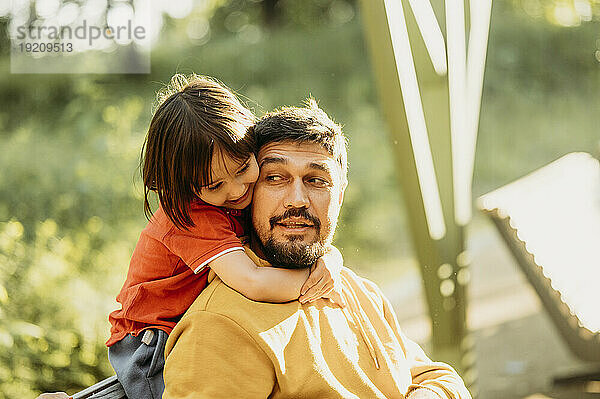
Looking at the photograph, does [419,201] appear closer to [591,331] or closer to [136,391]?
[591,331]

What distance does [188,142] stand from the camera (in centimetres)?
169

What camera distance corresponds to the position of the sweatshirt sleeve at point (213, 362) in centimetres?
163

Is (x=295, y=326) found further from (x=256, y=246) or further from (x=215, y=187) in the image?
(x=215, y=187)

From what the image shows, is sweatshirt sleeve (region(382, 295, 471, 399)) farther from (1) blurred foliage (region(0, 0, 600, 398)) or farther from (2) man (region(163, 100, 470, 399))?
(1) blurred foliage (region(0, 0, 600, 398))

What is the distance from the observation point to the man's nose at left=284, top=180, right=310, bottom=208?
5.82 feet

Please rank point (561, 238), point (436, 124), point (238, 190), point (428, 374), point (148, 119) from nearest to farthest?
point (238, 190), point (428, 374), point (436, 124), point (561, 238), point (148, 119)

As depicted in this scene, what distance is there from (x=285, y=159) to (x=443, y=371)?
0.69 m

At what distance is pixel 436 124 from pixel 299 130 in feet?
5.14

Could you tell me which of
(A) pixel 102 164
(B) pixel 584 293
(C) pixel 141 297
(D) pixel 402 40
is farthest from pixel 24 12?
(C) pixel 141 297

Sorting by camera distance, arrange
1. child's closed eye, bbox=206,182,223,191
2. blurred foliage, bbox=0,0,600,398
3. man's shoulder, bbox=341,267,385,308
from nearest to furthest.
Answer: child's closed eye, bbox=206,182,223,191 → man's shoulder, bbox=341,267,385,308 → blurred foliage, bbox=0,0,600,398

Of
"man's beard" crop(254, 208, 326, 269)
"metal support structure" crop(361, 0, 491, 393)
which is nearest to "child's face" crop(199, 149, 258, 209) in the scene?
"man's beard" crop(254, 208, 326, 269)

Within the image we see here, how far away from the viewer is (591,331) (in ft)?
11.9

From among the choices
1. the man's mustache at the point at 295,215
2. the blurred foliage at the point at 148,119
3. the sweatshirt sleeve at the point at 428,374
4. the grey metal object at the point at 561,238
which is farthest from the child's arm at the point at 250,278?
the blurred foliage at the point at 148,119

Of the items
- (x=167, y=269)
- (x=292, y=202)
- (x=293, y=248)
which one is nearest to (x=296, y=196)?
(x=292, y=202)
